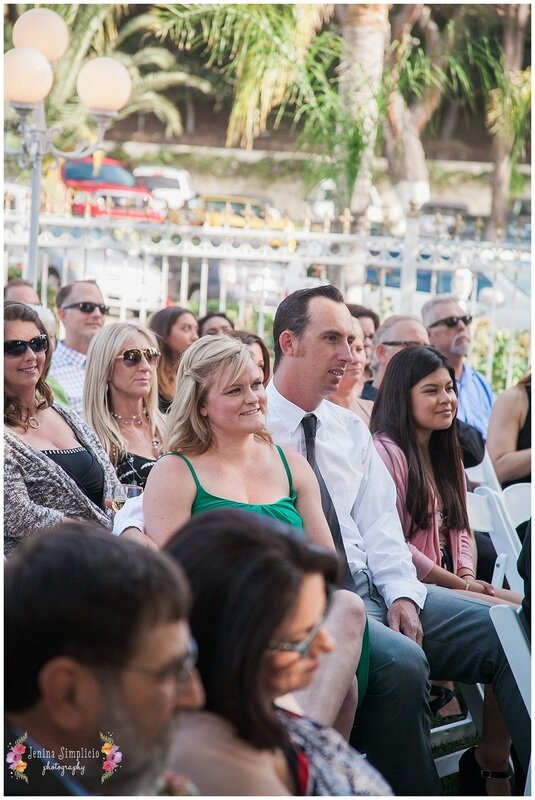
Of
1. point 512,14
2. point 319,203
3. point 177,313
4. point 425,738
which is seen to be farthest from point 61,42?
point 512,14

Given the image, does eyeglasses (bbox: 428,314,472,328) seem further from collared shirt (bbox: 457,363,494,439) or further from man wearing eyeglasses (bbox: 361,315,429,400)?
man wearing eyeglasses (bbox: 361,315,429,400)

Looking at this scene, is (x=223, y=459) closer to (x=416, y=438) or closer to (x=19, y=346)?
(x=19, y=346)

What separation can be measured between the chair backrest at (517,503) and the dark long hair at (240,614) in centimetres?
361

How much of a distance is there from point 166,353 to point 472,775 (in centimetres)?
321

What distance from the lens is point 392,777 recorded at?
127 inches

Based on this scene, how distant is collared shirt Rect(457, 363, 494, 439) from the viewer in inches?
268

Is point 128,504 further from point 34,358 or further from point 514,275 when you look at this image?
point 514,275

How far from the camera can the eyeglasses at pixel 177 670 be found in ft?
4.99

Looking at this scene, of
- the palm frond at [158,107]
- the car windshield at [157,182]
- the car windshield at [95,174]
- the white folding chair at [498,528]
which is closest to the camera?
the white folding chair at [498,528]

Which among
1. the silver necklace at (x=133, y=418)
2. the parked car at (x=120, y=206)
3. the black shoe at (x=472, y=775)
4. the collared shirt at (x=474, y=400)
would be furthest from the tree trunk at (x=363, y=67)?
the black shoe at (x=472, y=775)

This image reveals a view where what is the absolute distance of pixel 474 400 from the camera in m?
6.97

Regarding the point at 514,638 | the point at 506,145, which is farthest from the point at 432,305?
Result: the point at 506,145

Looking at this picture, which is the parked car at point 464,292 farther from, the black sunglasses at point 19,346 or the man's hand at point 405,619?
the man's hand at point 405,619

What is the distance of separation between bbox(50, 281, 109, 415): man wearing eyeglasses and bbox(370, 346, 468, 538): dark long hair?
2511mm
